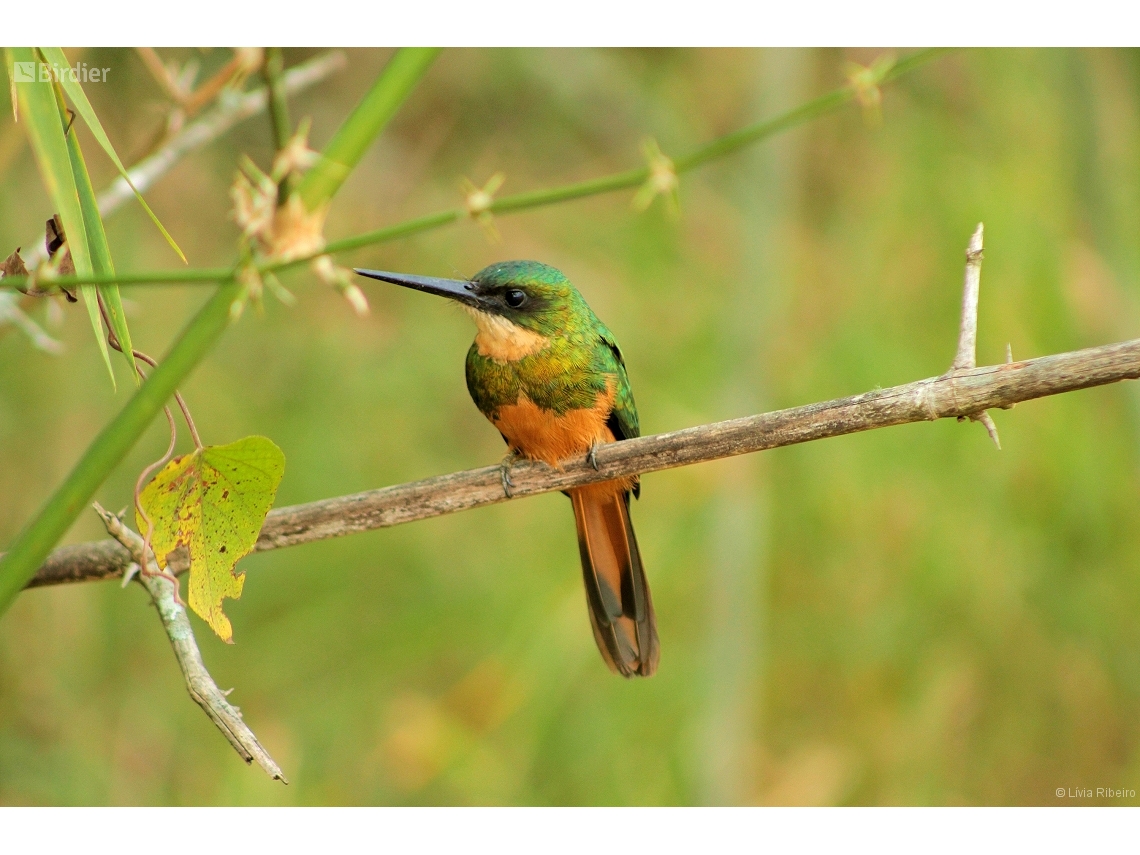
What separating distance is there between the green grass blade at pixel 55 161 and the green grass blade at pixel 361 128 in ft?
0.80

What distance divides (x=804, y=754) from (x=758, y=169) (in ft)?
6.18

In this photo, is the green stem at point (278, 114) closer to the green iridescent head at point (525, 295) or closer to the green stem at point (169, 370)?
the green stem at point (169, 370)

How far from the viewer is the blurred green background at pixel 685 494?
317cm

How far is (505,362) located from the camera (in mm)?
2279

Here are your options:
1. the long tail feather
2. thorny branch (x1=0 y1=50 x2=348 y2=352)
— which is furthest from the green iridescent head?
thorny branch (x1=0 y1=50 x2=348 y2=352)

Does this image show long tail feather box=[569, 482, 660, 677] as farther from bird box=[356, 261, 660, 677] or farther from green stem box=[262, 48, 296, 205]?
green stem box=[262, 48, 296, 205]

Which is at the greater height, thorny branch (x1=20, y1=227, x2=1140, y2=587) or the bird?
the bird

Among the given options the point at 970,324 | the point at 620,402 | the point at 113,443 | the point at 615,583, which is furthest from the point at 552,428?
the point at 113,443

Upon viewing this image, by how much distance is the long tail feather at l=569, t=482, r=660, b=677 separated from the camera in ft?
7.73

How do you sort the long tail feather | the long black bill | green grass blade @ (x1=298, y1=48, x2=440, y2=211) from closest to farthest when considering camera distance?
green grass blade @ (x1=298, y1=48, x2=440, y2=211) → the long black bill → the long tail feather

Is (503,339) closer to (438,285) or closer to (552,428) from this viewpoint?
(552,428)

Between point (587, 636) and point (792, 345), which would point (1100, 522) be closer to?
point (792, 345)

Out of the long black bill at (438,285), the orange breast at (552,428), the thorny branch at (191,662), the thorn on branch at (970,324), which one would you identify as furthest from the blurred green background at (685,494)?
the thorny branch at (191,662)

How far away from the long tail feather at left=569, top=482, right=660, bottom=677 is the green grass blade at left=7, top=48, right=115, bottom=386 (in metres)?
1.50
